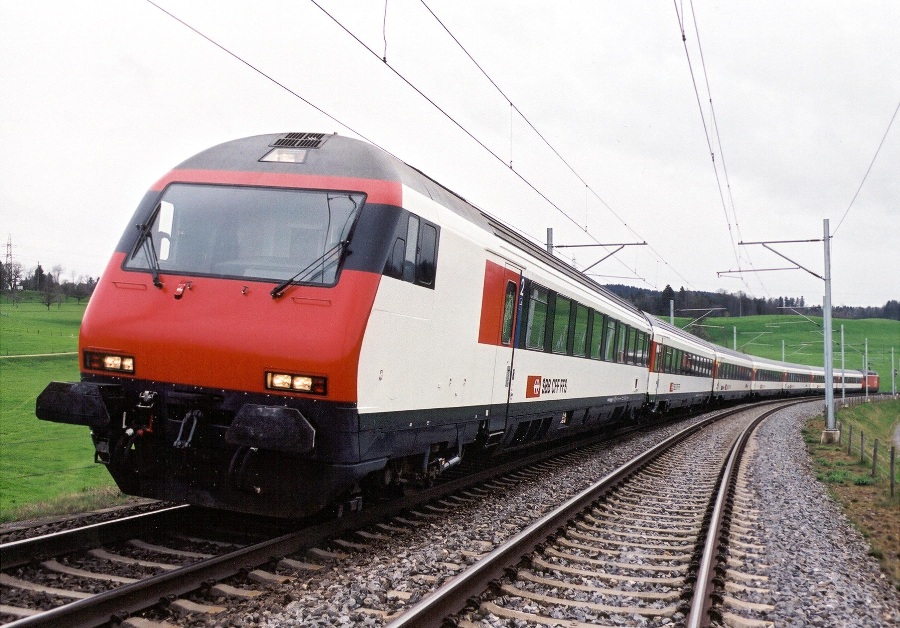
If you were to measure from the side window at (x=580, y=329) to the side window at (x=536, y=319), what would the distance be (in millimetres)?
2124

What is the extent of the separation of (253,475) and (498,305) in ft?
13.2

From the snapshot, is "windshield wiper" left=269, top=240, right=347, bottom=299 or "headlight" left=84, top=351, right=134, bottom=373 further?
"headlight" left=84, top=351, right=134, bottom=373

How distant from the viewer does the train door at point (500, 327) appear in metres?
8.99

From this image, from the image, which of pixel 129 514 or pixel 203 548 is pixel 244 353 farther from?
pixel 129 514

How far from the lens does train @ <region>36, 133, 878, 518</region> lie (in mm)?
6059

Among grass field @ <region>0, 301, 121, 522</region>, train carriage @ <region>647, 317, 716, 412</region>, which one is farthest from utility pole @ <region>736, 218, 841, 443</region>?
grass field @ <region>0, 301, 121, 522</region>

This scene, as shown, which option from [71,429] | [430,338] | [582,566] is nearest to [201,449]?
[430,338]

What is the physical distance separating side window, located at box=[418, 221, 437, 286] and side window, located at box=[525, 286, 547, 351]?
3309 mm

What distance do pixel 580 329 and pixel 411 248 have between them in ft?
23.8

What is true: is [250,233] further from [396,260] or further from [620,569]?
[620,569]

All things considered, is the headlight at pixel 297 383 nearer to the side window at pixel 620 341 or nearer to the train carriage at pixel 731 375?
the side window at pixel 620 341

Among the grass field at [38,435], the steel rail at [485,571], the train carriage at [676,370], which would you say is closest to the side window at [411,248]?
the steel rail at [485,571]

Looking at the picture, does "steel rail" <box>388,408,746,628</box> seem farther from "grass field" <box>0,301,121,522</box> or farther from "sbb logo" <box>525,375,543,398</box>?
"grass field" <box>0,301,121,522</box>

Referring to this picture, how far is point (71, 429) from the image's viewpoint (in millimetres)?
23828
